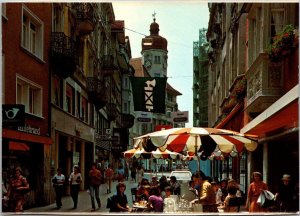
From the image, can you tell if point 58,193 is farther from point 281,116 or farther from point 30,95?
point 281,116

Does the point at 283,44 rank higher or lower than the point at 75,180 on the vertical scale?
higher

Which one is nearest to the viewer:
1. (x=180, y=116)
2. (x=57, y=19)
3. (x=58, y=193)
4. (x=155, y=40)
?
(x=155, y=40)

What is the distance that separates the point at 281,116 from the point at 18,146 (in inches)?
205

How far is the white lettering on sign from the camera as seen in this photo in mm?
12688

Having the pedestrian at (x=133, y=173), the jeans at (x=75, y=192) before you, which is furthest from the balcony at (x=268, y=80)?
the jeans at (x=75, y=192)

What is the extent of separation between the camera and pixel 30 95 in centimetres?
1330

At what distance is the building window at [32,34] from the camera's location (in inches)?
493

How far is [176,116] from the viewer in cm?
1288

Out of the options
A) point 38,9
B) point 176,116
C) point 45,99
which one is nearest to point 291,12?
point 176,116

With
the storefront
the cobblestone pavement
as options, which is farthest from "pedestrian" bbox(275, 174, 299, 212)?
the storefront

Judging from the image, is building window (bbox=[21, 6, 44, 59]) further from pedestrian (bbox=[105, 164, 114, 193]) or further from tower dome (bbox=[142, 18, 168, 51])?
pedestrian (bbox=[105, 164, 114, 193])

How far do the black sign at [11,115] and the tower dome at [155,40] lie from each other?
2.76m

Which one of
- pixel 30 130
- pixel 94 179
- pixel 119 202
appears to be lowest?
pixel 119 202

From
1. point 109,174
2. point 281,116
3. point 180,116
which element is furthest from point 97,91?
point 281,116
